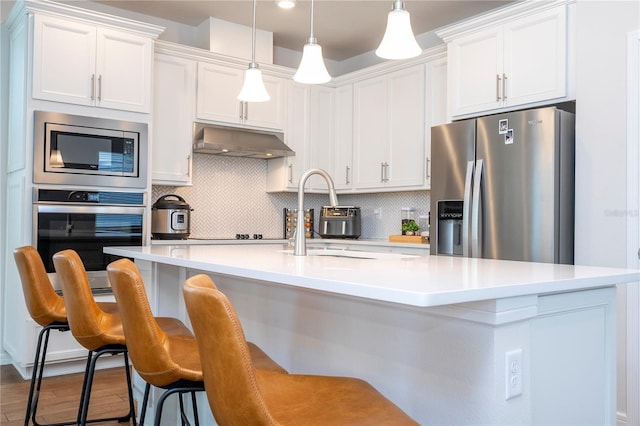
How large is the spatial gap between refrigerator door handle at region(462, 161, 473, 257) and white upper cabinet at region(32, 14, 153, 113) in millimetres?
2320


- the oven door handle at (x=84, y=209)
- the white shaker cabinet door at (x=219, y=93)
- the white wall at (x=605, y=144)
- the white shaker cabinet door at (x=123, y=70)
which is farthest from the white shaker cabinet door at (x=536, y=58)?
the oven door handle at (x=84, y=209)

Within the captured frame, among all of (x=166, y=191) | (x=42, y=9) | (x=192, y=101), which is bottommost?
(x=166, y=191)

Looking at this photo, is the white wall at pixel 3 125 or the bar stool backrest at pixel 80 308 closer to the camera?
the bar stool backrest at pixel 80 308

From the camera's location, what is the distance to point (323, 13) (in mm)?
4484

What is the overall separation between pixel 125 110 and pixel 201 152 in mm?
933

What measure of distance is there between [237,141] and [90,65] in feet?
4.07

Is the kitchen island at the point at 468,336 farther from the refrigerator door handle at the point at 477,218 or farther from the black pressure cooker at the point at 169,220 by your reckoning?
the black pressure cooker at the point at 169,220

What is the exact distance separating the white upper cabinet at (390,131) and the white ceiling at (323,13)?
0.44 m

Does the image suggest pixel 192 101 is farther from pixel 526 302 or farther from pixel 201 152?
pixel 526 302

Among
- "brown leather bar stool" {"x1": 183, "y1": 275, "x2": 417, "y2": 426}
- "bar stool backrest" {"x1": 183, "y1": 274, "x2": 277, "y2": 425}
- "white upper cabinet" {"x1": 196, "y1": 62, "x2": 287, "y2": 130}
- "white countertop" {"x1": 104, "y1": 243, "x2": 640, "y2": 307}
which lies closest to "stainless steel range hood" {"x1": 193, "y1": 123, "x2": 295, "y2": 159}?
"white upper cabinet" {"x1": 196, "y1": 62, "x2": 287, "y2": 130}

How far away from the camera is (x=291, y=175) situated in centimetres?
507

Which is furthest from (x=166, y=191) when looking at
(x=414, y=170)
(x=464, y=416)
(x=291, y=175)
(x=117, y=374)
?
(x=464, y=416)

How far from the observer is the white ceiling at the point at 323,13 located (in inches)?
170

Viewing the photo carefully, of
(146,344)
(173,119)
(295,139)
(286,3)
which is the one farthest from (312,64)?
(295,139)
